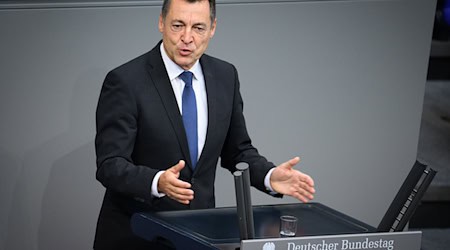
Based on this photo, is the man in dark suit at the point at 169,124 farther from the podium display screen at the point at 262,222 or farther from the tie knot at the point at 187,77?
the podium display screen at the point at 262,222

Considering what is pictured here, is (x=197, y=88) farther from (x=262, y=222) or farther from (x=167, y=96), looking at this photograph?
(x=262, y=222)

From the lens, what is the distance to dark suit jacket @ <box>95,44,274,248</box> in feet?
7.72

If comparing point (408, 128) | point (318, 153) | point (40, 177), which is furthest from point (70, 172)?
point (408, 128)

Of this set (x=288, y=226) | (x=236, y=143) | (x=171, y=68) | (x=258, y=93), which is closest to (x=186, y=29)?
(x=171, y=68)

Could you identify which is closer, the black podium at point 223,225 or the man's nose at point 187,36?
the black podium at point 223,225

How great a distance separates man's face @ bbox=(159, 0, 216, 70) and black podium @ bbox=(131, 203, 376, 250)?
51 centimetres

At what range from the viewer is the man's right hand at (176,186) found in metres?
2.03

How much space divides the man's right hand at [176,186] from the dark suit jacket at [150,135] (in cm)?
18

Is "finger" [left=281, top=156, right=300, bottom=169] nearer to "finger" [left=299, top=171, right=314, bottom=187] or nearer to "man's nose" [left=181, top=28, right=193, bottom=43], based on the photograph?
"finger" [left=299, top=171, right=314, bottom=187]

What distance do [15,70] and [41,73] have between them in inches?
4.1

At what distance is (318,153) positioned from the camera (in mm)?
3752

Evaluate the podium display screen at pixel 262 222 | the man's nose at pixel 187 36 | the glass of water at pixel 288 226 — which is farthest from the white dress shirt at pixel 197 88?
the glass of water at pixel 288 226

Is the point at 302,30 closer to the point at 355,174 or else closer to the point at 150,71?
the point at 355,174

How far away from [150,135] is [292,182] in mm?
464
